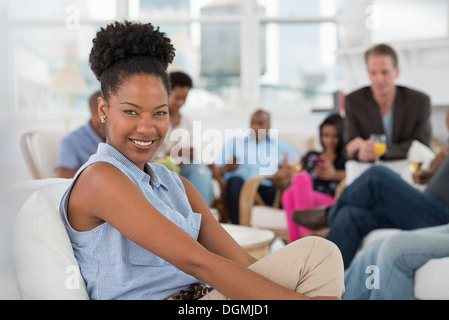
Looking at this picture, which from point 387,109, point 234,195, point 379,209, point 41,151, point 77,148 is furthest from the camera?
point 234,195

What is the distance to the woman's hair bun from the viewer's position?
120 centimetres

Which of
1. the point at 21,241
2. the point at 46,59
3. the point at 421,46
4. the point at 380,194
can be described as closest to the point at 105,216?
the point at 21,241

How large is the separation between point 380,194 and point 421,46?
295 centimetres

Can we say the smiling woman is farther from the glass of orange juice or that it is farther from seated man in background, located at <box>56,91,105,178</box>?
the glass of orange juice

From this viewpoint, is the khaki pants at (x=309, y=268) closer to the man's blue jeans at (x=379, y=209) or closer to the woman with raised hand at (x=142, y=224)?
the woman with raised hand at (x=142, y=224)

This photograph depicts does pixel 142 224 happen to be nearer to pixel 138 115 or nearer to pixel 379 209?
pixel 138 115

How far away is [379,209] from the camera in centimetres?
287

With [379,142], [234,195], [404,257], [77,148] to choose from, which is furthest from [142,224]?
[234,195]

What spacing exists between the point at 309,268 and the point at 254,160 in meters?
3.62

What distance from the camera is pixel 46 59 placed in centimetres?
610

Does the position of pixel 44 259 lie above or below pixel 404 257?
above

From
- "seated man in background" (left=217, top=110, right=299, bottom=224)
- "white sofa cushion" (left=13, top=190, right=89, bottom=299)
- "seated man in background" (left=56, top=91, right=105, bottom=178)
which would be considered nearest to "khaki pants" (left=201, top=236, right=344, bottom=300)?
"white sofa cushion" (left=13, top=190, right=89, bottom=299)

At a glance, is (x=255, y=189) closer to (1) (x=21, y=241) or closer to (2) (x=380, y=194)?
(2) (x=380, y=194)

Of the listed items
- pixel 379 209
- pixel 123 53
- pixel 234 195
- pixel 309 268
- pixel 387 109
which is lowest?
pixel 234 195
